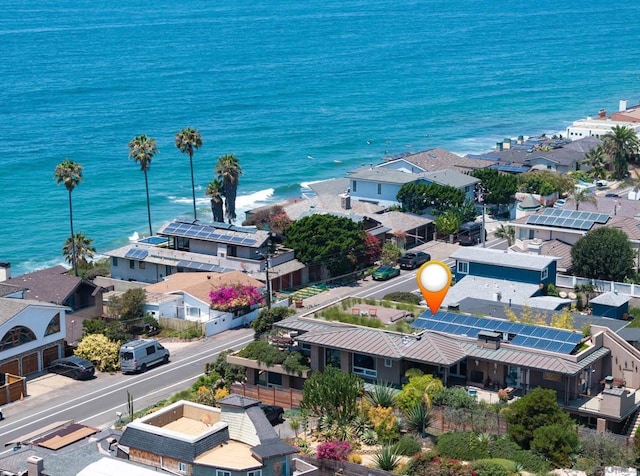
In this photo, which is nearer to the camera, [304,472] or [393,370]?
[304,472]

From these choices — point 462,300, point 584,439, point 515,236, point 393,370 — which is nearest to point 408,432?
point 393,370

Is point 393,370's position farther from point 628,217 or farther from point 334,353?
point 628,217

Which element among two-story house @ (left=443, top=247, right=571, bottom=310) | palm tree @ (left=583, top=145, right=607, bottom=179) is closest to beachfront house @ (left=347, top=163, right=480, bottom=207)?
palm tree @ (left=583, top=145, right=607, bottom=179)

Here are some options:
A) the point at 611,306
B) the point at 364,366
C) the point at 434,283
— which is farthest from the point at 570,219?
the point at 364,366

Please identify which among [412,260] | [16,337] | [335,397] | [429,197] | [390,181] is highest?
[390,181]

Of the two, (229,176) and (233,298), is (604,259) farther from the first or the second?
(229,176)
